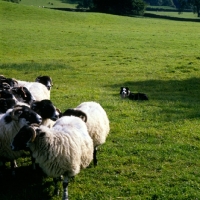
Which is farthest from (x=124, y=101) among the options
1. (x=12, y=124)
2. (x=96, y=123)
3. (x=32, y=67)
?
(x=32, y=67)

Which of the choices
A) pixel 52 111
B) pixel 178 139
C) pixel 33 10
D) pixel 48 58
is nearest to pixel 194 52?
pixel 48 58

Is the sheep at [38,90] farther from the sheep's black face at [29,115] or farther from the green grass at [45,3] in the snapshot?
the green grass at [45,3]

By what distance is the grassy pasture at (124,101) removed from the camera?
7.74m

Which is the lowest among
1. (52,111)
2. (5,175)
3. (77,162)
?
(5,175)

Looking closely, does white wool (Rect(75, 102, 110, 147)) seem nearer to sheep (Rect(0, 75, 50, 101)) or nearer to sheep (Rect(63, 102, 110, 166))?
sheep (Rect(63, 102, 110, 166))

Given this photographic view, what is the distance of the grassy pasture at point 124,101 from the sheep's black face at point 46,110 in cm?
118

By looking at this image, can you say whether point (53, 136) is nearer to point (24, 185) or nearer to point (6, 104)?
point (24, 185)

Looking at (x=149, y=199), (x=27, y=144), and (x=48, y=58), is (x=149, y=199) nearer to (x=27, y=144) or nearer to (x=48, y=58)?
(x=27, y=144)

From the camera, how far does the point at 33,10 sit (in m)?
53.5

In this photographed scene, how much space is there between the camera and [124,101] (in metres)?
14.5

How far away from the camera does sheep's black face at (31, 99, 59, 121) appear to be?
28.2 ft

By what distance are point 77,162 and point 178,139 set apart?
13.1ft

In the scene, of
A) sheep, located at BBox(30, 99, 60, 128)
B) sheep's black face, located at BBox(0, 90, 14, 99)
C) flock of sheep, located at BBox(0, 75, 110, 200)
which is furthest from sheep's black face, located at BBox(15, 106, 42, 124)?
sheep's black face, located at BBox(0, 90, 14, 99)

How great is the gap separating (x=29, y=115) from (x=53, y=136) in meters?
1.00
